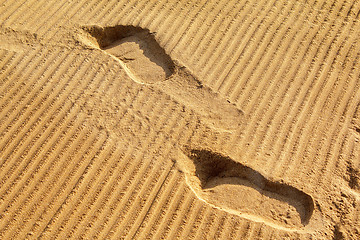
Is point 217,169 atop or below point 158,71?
below

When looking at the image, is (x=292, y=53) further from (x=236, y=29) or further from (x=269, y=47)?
(x=236, y=29)

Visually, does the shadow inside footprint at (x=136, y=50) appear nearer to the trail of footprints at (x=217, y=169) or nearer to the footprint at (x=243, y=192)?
the trail of footprints at (x=217, y=169)

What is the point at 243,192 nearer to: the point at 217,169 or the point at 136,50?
the point at 217,169

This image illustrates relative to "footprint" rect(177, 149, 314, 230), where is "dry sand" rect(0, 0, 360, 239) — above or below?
above

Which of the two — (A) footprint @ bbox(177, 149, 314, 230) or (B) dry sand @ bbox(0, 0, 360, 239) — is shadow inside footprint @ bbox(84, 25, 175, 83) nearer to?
(B) dry sand @ bbox(0, 0, 360, 239)

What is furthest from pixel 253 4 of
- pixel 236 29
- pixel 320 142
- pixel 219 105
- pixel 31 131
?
pixel 31 131

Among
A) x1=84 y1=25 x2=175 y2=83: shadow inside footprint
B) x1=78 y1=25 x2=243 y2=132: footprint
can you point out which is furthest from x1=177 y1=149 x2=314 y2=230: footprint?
x1=84 y1=25 x2=175 y2=83: shadow inside footprint

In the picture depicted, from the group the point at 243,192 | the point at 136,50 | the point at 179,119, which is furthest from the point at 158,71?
the point at 243,192
